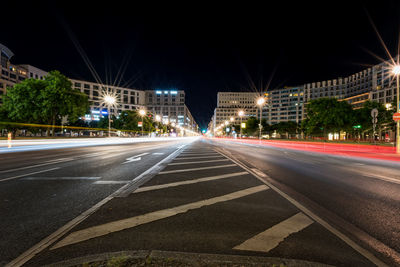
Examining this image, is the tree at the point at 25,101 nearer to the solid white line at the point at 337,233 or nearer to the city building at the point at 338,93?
the solid white line at the point at 337,233

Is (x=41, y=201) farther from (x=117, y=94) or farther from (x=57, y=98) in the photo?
(x=117, y=94)

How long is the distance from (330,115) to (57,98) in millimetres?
60978

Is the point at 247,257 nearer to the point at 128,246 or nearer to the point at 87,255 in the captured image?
the point at 128,246

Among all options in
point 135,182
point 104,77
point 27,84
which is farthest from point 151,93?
point 135,182

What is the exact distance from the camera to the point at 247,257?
208 cm

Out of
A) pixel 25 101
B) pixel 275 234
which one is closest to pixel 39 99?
pixel 25 101

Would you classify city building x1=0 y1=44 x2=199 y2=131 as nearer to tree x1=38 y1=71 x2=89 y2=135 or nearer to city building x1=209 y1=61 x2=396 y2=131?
tree x1=38 y1=71 x2=89 y2=135

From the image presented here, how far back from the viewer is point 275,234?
8.77 feet

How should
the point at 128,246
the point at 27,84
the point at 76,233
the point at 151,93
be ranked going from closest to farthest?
the point at 128,246 → the point at 76,233 → the point at 27,84 → the point at 151,93

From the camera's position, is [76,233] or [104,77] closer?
[76,233]

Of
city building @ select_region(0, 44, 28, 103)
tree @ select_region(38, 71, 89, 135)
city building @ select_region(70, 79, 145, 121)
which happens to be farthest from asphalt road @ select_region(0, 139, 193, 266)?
city building @ select_region(70, 79, 145, 121)

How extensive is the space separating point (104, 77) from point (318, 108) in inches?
5644

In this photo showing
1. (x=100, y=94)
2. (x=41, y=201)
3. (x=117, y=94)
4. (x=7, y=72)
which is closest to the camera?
(x=41, y=201)

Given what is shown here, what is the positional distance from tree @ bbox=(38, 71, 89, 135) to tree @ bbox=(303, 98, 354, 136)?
187 feet
